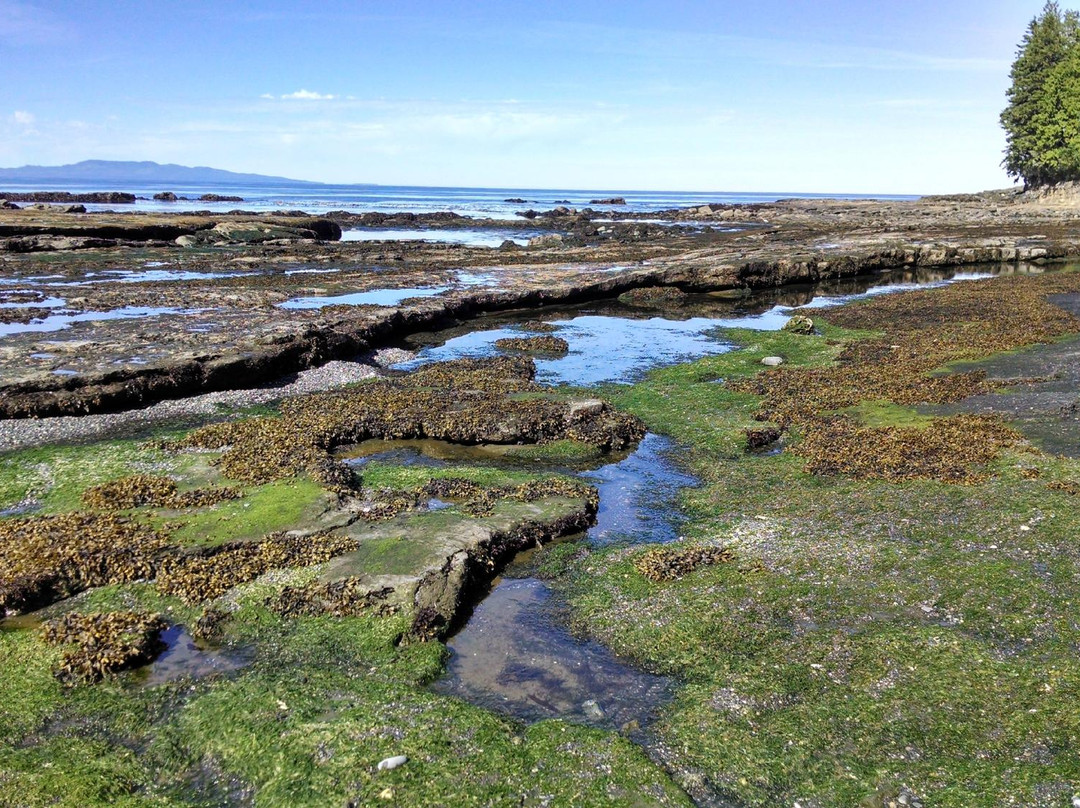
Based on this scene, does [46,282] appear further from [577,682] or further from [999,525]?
[999,525]

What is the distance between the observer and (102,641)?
902 centimetres

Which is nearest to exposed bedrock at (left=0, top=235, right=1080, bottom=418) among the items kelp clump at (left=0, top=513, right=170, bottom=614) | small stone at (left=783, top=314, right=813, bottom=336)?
kelp clump at (left=0, top=513, right=170, bottom=614)

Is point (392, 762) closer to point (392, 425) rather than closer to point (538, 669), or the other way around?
point (538, 669)

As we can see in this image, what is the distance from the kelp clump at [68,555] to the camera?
10.0 metres

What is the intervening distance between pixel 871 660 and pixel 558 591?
14.1 feet

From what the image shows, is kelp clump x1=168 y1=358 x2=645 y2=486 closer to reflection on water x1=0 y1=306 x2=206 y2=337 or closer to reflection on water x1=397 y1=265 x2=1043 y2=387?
reflection on water x1=397 y1=265 x2=1043 y2=387

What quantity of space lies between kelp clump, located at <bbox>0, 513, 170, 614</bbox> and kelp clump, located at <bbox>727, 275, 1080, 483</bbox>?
12.3m

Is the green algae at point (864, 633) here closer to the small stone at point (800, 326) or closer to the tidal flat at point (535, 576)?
the tidal flat at point (535, 576)

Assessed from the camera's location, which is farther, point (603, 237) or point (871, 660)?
point (603, 237)

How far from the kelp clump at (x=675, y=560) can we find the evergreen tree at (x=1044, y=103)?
10114 cm

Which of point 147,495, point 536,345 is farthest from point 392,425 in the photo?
point 536,345

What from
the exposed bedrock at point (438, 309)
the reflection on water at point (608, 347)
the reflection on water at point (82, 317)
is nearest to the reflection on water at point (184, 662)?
the exposed bedrock at point (438, 309)

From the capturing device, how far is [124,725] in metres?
7.81

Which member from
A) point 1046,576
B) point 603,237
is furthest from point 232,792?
point 603,237
